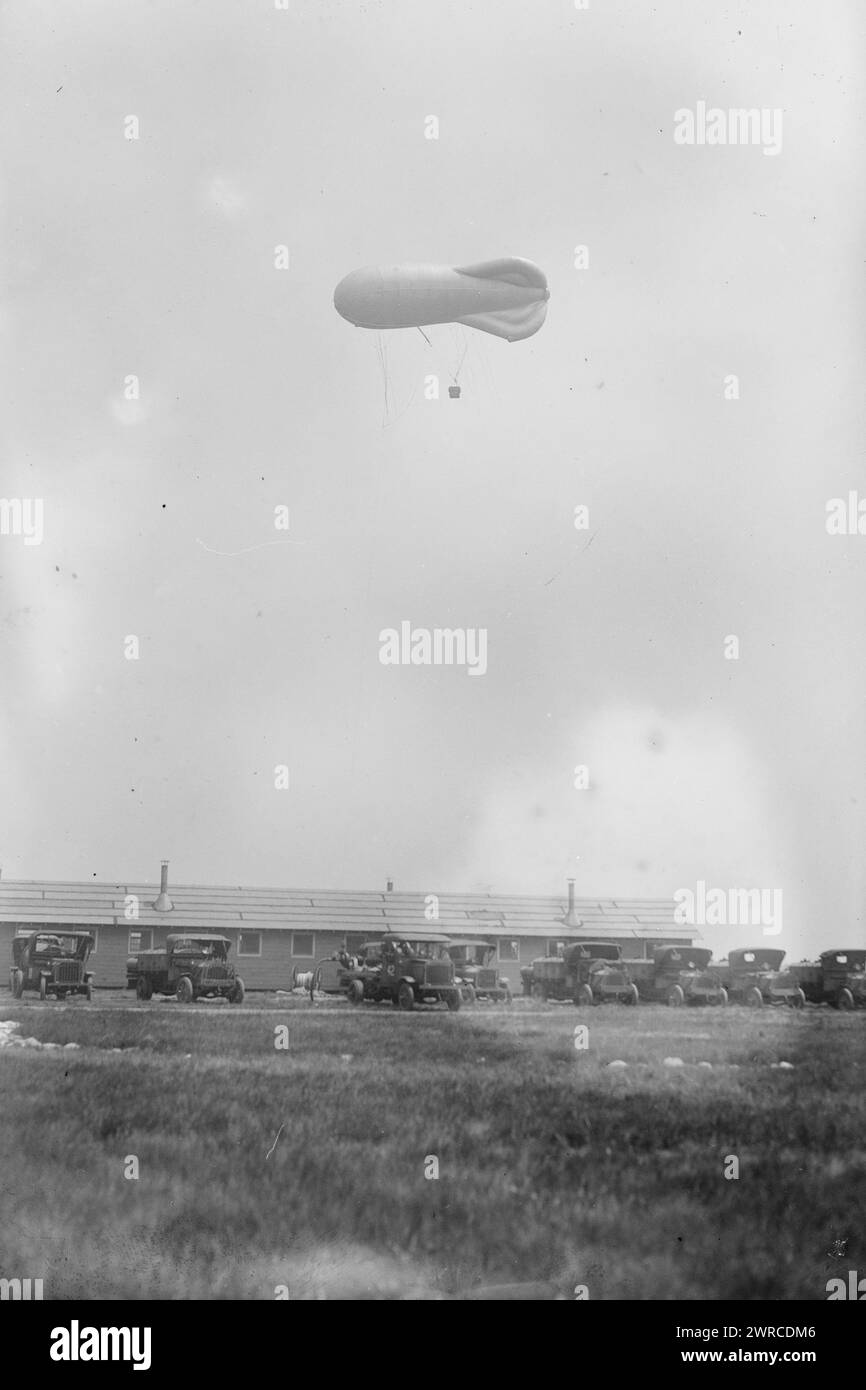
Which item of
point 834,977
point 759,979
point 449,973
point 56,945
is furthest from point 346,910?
point 834,977

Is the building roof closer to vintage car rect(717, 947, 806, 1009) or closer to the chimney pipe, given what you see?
the chimney pipe

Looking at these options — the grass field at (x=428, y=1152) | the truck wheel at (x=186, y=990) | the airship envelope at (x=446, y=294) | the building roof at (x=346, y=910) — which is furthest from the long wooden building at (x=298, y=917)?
the airship envelope at (x=446, y=294)

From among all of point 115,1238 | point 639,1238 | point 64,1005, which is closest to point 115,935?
point 64,1005

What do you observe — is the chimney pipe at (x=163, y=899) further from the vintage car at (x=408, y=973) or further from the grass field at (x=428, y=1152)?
the vintage car at (x=408, y=973)

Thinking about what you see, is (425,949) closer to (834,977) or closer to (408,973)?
(408,973)

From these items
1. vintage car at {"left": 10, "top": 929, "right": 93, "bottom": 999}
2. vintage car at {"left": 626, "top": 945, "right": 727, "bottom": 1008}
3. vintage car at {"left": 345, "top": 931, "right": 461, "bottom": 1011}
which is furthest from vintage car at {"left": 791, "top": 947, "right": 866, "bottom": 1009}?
vintage car at {"left": 10, "top": 929, "right": 93, "bottom": 999}
